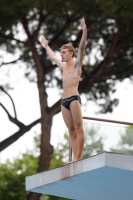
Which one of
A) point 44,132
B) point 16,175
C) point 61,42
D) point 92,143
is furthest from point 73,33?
point 92,143

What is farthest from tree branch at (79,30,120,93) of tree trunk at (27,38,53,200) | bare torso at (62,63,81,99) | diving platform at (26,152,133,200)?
bare torso at (62,63,81,99)

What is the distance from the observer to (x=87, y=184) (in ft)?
41.4

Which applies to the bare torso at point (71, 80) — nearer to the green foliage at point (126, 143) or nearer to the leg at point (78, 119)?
the leg at point (78, 119)

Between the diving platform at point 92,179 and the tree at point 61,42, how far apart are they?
8.99 metres

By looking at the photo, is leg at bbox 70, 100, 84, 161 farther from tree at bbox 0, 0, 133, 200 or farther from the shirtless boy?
tree at bbox 0, 0, 133, 200

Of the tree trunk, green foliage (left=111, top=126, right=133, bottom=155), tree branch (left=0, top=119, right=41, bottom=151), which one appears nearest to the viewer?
green foliage (left=111, top=126, right=133, bottom=155)

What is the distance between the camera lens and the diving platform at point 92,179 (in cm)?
1141

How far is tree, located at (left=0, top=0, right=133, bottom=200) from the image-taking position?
2242cm

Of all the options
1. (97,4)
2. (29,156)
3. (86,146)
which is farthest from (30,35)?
(86,146)

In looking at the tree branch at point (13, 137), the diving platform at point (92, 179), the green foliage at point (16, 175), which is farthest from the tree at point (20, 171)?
the diving platform at point (92, 179)

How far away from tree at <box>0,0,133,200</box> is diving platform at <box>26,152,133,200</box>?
8.99m

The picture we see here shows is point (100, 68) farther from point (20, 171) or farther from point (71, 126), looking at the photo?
point (71, 126)

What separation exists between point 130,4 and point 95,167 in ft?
34.6

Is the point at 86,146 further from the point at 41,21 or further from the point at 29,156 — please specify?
the point at 29,156
